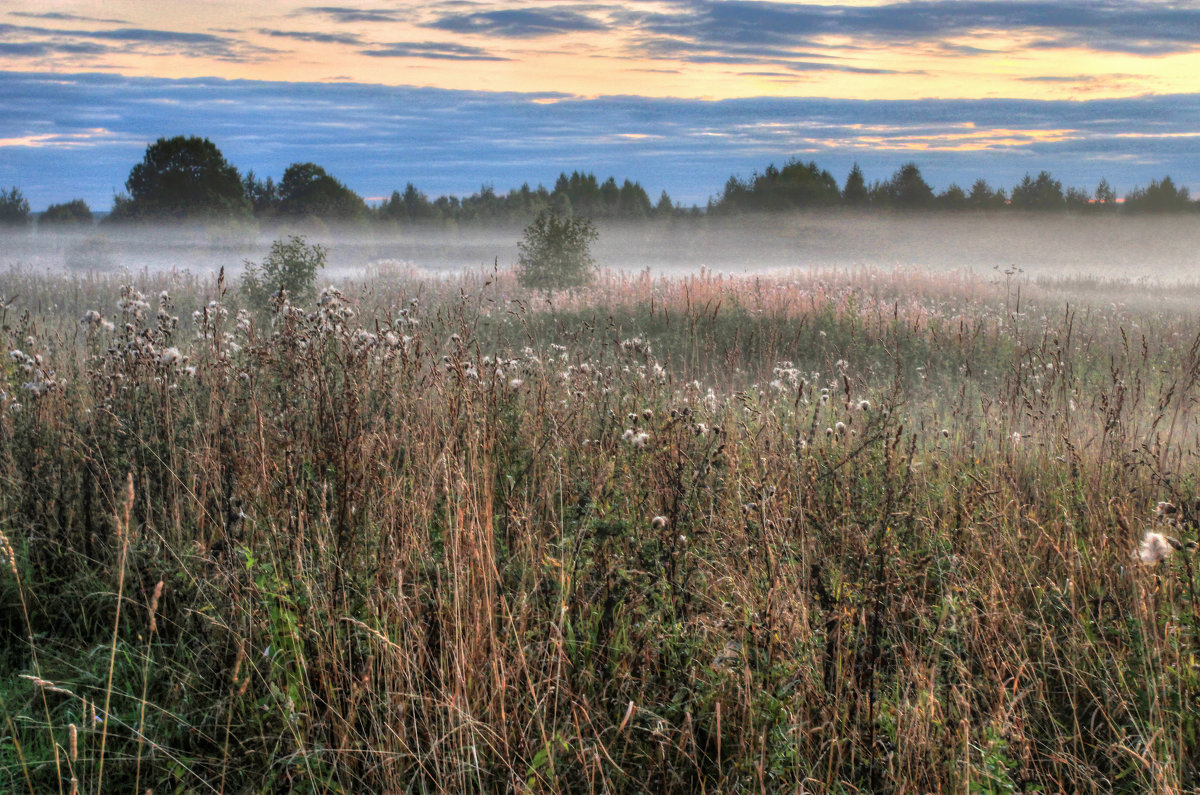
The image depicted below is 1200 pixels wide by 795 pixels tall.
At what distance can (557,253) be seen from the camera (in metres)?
17.8

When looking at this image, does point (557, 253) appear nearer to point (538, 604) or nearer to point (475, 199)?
point (538, 604)

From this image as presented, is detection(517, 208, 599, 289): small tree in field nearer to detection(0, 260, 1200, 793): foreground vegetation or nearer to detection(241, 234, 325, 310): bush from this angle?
detection(241, 234, 325, 310): bush

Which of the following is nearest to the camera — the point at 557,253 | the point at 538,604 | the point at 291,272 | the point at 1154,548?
the point at 1154,548

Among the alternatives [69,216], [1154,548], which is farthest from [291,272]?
[69,216]

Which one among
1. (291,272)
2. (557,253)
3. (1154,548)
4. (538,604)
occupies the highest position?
(557,253)

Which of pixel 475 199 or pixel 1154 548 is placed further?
pixel 475 199

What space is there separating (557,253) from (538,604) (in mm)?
15432

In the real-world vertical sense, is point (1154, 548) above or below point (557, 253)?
below

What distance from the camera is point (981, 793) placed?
1962 mm

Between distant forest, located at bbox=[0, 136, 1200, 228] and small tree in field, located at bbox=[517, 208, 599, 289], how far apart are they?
26.7 meters

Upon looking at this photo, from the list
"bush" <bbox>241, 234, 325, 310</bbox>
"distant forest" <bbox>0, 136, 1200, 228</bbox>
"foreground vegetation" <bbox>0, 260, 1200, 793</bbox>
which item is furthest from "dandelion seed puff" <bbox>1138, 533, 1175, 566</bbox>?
"distant forest" <bbox>0, 136, 1200, 228</bbox>

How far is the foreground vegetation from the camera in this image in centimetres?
228

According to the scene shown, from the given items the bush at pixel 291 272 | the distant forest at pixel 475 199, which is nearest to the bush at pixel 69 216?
the distant forest at pixel 475 199

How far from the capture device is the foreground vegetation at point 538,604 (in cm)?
Result: 228
